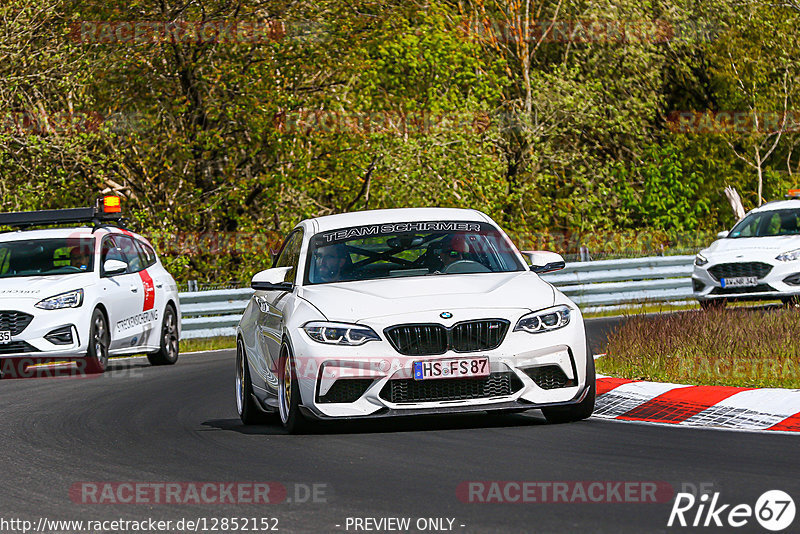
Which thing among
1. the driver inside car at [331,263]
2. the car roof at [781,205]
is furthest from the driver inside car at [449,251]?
the car roof at [781,205]

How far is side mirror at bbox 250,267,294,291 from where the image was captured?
10422 millimetres

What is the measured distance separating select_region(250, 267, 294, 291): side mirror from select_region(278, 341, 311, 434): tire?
26.8 inches

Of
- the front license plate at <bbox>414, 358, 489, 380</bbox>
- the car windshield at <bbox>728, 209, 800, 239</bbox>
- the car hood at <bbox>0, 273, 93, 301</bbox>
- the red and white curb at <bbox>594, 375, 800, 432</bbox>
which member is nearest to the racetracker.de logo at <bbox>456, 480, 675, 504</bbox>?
the front license plate at <bbox>414, 358, 489, 380</bbox>

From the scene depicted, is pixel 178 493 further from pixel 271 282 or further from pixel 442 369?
pixel 271 282

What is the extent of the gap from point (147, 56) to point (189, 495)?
2090cm

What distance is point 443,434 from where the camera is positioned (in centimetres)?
953

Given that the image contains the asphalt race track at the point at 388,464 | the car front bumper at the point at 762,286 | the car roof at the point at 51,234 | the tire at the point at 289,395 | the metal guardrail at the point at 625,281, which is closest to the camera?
the asphalt race track at the point at 388,464

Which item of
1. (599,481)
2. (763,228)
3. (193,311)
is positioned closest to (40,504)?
(599,481)

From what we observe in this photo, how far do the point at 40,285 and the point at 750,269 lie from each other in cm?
1006

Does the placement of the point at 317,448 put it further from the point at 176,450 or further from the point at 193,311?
the point at 193,311

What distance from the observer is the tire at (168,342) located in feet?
61.5

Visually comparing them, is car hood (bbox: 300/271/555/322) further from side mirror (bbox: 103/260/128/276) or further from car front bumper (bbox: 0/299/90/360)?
side mirror (bbox: 103/260/128/276)

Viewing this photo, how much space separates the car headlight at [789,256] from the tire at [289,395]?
40.2 feet

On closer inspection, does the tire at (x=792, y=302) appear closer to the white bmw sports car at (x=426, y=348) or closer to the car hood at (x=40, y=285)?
the white bmw sports car at (x=426, y=348)
